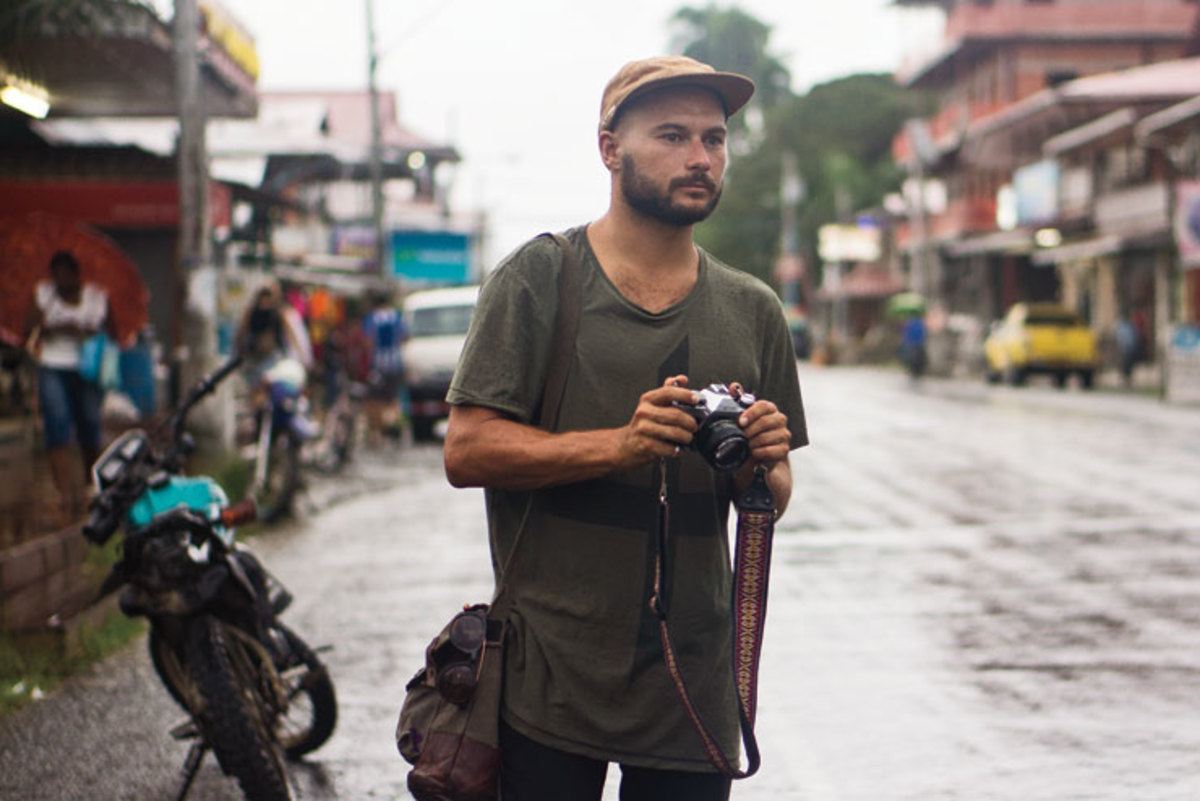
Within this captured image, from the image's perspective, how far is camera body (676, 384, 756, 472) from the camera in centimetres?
280

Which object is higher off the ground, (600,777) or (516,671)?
(516,671)

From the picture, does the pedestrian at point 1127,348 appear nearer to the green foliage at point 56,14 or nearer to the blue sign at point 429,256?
the blue sign at point 429,256

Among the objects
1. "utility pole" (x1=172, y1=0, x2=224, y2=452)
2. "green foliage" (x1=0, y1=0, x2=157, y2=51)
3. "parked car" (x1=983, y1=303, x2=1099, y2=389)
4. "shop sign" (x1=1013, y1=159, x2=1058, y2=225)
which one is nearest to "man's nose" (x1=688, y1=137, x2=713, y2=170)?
"green foliage" (x1=0, y1=0, x2=157, y2=51)

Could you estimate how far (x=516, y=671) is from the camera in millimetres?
3051

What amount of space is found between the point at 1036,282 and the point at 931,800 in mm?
59655

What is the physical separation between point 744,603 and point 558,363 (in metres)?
0.52

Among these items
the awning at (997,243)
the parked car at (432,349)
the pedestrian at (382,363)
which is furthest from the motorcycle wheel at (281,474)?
the awning at (997,243)

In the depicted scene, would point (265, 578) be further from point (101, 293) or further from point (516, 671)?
point (101, 293)

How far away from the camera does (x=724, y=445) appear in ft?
9.13

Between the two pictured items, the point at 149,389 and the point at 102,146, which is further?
the point at 102,146

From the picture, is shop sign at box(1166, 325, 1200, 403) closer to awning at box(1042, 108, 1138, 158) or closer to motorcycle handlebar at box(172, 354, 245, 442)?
awning at box(1042, 108, 1138, 158)

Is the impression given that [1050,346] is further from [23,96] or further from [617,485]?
[617,485]

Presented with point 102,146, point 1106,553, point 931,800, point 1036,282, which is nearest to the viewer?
point 931,800

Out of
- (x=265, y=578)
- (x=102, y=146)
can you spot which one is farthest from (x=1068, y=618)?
(x=102, y=146)
